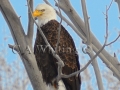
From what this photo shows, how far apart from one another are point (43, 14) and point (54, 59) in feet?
1.79

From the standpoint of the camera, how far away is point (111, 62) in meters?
2.95

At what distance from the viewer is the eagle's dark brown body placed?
3.52 m

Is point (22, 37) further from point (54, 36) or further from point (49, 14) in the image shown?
point (49, 14)

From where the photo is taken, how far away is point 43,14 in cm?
387

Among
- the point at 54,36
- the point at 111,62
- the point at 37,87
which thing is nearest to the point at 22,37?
the point at 37,87

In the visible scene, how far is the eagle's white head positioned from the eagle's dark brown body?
0.21 metres

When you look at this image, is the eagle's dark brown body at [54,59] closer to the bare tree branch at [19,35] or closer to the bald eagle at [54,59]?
the bald eagle at [54,59]

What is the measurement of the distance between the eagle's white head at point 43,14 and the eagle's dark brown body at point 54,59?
211mm

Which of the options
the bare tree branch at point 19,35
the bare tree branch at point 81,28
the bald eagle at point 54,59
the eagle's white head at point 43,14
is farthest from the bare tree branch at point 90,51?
the eagle's white head at point 43,14

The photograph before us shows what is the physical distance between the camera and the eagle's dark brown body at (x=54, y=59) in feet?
11.5

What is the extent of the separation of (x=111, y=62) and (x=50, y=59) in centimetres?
72

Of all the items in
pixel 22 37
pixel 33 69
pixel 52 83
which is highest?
pixel 22 37

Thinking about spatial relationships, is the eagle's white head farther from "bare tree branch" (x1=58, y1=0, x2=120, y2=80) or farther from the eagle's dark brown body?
"bare tree branch" (x1=58, y1=0, x2=120, y2=80)

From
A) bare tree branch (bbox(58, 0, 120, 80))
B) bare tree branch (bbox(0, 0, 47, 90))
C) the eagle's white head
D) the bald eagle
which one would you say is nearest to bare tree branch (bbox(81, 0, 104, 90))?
bare tree branch (bbox(58, 0, 120, 80))
